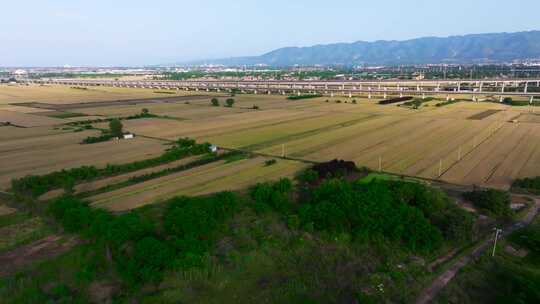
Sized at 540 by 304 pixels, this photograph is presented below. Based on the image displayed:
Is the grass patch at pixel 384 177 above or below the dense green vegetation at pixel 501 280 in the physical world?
above

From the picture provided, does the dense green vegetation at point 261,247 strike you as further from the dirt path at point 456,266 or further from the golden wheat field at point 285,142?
the golden wheat field at point 285,142

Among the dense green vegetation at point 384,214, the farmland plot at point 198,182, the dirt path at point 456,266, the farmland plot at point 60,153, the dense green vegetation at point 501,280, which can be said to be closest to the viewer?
the dense green vegetation at point 501,280

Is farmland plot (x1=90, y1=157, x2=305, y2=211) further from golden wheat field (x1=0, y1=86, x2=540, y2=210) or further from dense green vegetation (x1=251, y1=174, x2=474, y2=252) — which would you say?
dense green vegetation (x1=251, y1=174, x2=474, y2=252)

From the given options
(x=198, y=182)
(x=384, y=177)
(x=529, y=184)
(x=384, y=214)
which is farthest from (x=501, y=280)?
(x=198, y=182)

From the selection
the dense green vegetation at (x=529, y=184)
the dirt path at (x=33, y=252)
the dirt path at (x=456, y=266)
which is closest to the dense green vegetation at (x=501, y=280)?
the dirt path at (x=456, y=266)

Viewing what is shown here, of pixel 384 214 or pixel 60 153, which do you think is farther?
pixel 60 153

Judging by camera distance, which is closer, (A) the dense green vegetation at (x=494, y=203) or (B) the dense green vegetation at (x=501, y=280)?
(B) the dense green vegetation at (x=501, y=280)

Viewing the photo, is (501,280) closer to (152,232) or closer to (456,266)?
(456,266)
